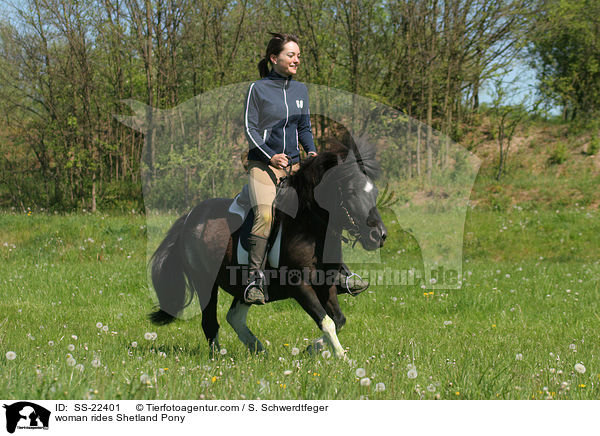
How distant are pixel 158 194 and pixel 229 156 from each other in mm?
2164

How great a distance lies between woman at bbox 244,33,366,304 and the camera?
4816 mm

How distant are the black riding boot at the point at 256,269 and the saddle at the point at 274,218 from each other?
0.09 metres

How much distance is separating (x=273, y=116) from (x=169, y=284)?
2410 mm

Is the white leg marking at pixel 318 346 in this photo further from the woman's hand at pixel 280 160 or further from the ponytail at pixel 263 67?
the ponytail at pixel 263 67

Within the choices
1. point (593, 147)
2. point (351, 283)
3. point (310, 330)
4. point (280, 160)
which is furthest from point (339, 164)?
point (593, 147)

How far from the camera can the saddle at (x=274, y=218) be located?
478cm

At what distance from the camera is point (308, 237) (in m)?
4.72

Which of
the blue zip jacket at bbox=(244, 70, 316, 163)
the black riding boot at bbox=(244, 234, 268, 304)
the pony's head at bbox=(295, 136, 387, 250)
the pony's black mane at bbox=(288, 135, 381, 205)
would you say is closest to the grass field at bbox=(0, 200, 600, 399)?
the black riding boot at bbox=(244, 234, 268, 304)

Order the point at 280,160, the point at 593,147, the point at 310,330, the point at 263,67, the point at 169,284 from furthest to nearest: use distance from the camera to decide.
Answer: the point at 593,147
the point at 310,330
the point at 169,284
the point at 263,67
the point at 280,160
